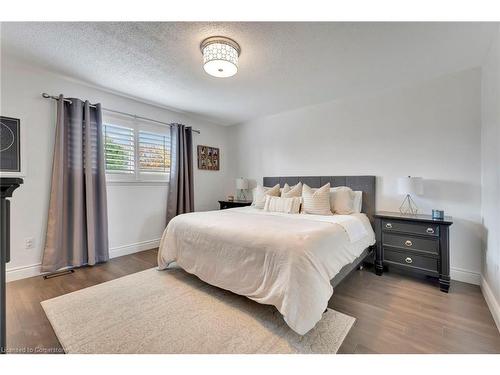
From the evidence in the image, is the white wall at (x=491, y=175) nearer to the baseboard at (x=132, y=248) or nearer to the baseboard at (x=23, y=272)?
the baseboard at (x=132, y=248)

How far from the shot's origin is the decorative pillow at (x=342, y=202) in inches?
113

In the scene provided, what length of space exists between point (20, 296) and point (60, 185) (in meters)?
1.22

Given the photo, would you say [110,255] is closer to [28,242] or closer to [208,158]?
[28,242]

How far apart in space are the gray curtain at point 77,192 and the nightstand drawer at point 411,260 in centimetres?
372

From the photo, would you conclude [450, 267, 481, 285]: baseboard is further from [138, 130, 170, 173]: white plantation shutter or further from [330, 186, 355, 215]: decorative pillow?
[138, 130, 170, 173]: white plantation shutter

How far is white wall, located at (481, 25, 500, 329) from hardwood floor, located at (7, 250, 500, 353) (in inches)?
7.9

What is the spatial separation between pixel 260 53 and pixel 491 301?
3.07 metres

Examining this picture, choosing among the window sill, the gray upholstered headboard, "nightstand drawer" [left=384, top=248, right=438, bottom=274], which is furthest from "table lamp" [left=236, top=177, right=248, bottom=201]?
"nightstand drawer" [left=384, top=248, right=438, bottom=274]

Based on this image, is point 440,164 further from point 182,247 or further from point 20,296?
point 20,296

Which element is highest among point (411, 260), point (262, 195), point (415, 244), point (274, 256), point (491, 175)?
point (491, 175)

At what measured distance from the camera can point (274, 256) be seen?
5.44 feet

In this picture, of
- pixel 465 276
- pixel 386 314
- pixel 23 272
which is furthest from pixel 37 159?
pixel 465 276
